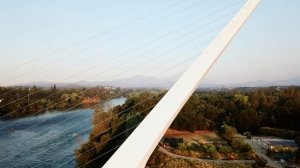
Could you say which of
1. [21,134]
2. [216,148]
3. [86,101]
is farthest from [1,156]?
[86,101]

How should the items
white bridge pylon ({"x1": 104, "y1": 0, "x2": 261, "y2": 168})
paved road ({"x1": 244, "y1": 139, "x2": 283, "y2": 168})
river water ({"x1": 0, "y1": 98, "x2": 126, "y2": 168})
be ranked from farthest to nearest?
river water ({"x1": 0, "y1": 98, "x2": 126, "y2": 168}), paved road ({"x1": 244, "y1": 139, "x2": 283, "y2": 168}), white bridge pylon ({"x1": 104, "y1": 0, "x2": 261, "y2": 168})

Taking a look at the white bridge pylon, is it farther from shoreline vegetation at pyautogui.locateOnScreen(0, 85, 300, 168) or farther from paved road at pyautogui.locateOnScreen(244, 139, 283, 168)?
paved road at pyautogui.locateOnScreen(244, 139, 283, 168)

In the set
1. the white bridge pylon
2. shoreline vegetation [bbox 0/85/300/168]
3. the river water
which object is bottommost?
the river water

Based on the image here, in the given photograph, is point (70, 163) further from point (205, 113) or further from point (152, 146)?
point (152, 146)

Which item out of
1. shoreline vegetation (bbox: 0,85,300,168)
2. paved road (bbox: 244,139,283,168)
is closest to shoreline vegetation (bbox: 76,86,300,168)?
shoreline vegetation (bbox: 0,85,300,168)

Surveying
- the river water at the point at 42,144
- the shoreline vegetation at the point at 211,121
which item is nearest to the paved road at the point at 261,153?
the shoreline vegetation at the point at 211,121

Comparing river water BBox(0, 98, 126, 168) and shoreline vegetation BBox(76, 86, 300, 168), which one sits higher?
shoreline vegetation BBox(76, 86, 300, 168)

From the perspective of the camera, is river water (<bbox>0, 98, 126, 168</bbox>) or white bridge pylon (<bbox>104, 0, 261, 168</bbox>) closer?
white bridge pylon (<bbox>104, 0, 261, 168</bbox>)

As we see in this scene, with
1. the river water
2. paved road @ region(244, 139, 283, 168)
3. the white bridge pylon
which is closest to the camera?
the white bridge pylon
